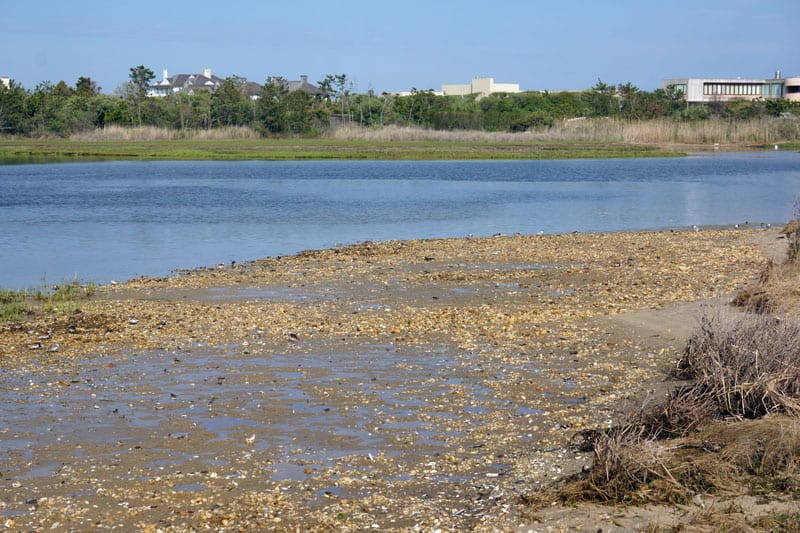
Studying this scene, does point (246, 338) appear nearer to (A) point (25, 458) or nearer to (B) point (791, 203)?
(A) point (25, 458)

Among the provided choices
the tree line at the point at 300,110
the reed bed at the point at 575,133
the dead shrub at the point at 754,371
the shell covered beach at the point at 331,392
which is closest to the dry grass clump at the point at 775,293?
the shell covered beach at the point at 331,392

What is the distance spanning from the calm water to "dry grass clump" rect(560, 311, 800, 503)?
15433 millimetres

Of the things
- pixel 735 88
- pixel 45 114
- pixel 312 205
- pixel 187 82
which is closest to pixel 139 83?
pixel 45 114

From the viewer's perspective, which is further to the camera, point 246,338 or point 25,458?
point 246,338

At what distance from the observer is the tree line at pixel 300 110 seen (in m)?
99.1

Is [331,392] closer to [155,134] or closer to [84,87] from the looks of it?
[155,134]

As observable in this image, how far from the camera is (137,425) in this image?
10.7 meters

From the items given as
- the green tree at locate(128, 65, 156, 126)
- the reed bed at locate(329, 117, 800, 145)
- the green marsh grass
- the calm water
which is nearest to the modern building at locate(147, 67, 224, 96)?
the green tree at locate(128, 65, 156, 126)

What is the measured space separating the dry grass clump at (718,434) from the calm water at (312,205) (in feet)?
50.6

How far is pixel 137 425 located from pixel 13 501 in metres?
2.23

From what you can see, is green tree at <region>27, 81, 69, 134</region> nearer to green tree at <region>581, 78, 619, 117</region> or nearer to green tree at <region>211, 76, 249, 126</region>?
green tree at <region>211, 76, 249, 126</region>

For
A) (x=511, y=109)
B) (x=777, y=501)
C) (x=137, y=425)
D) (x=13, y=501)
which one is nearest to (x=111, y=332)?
(x=137, y=425)

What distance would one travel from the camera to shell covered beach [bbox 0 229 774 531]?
332 inches

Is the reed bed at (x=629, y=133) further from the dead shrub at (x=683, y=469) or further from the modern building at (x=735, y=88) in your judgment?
the dead shrub at (x=683, y=469)
